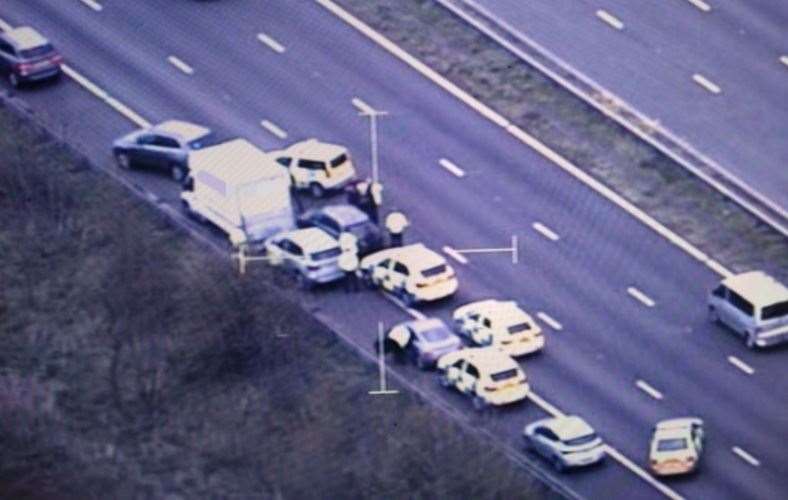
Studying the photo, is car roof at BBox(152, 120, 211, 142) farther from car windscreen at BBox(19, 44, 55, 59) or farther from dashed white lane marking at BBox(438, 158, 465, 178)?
dashed white lane marking at BBox(438, 158, 465, 178)

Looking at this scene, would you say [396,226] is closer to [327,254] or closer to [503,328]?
[327,254]

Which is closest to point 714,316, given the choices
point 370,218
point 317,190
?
point 370,218

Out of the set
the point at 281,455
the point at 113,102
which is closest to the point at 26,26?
the point at 113,102

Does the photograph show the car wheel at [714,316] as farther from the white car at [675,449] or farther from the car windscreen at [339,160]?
the car windscreen at [339,160]

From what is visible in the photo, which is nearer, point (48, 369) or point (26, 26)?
point (48, 369)

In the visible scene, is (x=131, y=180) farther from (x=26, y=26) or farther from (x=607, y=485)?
(x=607, y=485)

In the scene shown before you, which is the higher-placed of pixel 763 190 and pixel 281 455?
pixel 763 190
